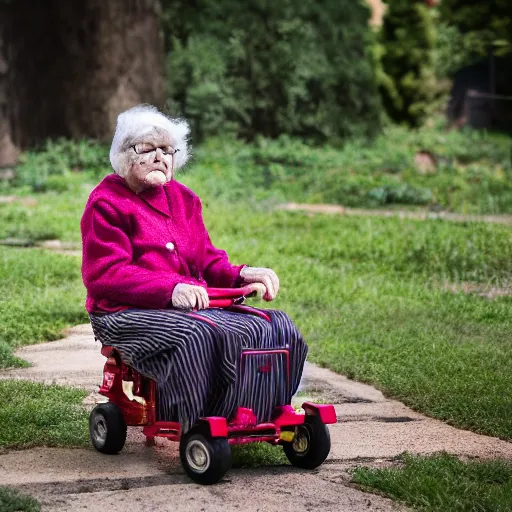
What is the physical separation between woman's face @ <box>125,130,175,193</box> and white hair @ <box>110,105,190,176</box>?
30mm

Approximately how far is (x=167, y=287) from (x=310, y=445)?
2.84 ft

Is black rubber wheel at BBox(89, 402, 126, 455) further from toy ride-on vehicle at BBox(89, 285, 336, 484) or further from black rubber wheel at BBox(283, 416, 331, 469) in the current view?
black rubber wheel at BBox(283, 416, 331, 469)

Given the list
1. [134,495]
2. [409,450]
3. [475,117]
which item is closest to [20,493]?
[134,495]

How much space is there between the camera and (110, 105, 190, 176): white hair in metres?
5.14

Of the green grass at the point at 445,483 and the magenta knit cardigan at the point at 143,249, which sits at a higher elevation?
the magenta knit cardigan at the point at 143,249

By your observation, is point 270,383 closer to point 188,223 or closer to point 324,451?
point 324,451

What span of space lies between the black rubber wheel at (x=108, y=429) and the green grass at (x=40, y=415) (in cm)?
15

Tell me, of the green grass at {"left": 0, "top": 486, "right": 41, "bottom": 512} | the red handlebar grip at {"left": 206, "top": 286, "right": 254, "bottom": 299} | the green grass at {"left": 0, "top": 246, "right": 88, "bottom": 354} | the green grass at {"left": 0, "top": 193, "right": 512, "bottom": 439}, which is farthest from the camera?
the green grass at {"left": 0, "top": 246, "right": 88, "bottom": 354}

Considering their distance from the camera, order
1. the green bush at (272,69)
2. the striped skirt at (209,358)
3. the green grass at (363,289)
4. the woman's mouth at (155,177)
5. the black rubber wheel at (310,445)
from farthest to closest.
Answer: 1. the green bush at (272,69)
2. the green grass at (363,289)
3. the woman's mouth at (155,177)
4. the black rubber wheel at (310,445)
5. the striped skirt at (209,358)

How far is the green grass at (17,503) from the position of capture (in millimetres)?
4172

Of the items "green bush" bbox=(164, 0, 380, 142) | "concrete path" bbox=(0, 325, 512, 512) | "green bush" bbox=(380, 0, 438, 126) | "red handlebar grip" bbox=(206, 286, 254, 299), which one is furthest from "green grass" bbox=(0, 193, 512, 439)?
"green bush" bbox=(380, 0, 438, 126)

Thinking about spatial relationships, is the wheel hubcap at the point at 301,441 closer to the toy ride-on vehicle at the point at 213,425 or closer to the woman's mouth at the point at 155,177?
the toy ride-on vehicle at the point at 213,425

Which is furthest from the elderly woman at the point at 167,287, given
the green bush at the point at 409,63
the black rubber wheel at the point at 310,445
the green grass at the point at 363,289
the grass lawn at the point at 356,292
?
the green bush at the point at 409,63

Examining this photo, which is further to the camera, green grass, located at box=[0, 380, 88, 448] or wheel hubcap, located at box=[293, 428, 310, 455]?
A: green grass, located at box=[0, 380, 88, 448]
